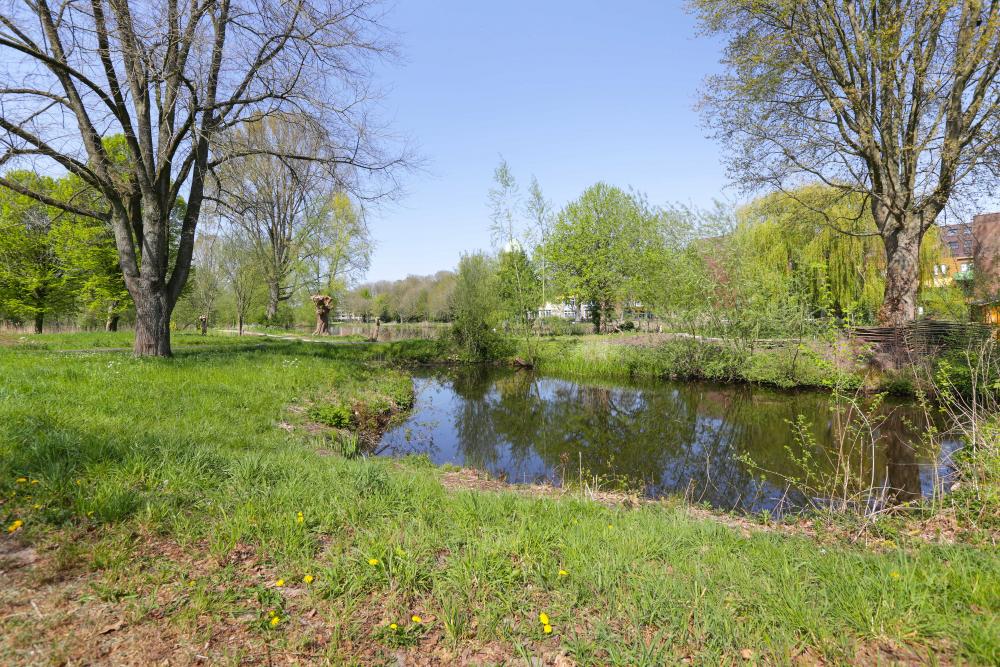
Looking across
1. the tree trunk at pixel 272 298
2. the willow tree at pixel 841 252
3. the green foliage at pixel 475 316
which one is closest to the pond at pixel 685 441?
the green foliage at pixel 475 316

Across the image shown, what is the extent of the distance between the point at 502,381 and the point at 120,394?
12779mm

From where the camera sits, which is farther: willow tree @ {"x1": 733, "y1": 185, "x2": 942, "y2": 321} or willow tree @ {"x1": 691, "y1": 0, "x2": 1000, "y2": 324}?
willow tree @ {"x1": 733, "y1": 185, "x2": 942, "y2": 321}

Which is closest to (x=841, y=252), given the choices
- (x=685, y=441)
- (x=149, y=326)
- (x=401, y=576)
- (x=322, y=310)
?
(x=685, y=441)

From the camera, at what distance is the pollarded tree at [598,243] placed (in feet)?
99.6

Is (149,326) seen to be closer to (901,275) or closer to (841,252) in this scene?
(901,275)

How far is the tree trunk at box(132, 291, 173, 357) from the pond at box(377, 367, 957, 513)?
6153 millimetres

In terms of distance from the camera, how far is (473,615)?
259cm

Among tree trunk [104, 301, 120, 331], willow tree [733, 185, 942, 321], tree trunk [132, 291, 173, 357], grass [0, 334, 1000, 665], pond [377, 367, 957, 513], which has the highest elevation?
willow tree [733, 185, 942, 321]

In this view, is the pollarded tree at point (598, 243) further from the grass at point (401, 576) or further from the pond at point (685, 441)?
the grass at point (401, 576)

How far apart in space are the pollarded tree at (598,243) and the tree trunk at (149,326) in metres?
22.8

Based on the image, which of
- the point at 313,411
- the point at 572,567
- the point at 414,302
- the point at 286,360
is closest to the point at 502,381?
the point at 286,360

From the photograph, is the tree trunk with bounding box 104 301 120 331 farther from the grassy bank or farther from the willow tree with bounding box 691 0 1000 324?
the willow tree with bounding box 691 0 1000 324

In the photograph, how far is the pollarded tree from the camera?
1195 inches

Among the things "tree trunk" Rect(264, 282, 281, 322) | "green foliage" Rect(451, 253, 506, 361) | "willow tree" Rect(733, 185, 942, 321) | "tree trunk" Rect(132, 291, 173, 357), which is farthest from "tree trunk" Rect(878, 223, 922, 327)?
"tree trunk" Rect(264, 282, 281, 322)
